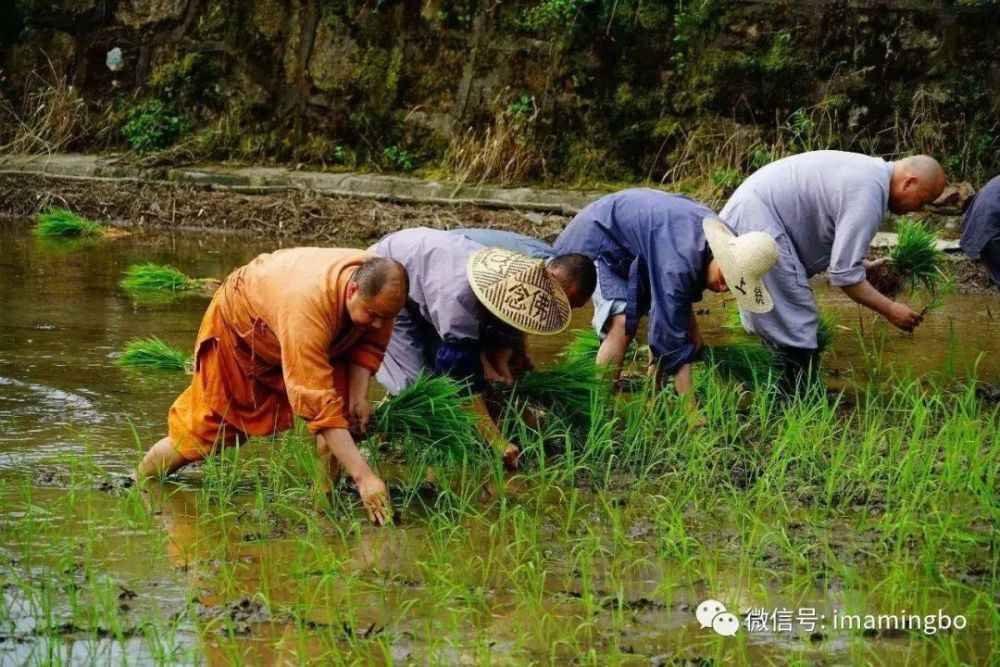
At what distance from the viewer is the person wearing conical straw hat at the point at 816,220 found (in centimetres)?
537

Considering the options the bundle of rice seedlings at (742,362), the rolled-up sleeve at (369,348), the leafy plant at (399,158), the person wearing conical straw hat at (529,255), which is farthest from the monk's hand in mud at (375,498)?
the leafy plant at (399,158)

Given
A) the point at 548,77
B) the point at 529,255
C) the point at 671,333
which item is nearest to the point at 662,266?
the point at 671,333

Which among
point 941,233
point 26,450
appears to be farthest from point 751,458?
point 941,233

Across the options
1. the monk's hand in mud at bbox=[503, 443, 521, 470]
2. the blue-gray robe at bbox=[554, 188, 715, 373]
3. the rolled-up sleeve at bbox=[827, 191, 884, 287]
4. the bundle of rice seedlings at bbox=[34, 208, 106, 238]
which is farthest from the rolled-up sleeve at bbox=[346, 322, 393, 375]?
the bundle of rice seedlings at bbox=[34, 208, 106, 238]

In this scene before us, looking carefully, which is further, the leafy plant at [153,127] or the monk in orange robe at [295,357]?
the leafy plant at [153,127]

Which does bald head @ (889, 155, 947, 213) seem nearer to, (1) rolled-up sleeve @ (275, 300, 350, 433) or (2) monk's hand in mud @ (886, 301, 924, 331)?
(2) monk's hand in mud @ (886, 301, 924, 331)

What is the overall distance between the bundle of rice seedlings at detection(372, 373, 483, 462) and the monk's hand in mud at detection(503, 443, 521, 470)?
17 cm

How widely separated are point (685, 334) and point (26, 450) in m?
2.49

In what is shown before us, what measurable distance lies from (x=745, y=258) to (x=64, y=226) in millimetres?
6210

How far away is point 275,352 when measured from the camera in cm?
443

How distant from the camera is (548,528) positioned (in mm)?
4336

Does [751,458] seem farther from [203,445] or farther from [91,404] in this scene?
[91,404]

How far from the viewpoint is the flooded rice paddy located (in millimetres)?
3404

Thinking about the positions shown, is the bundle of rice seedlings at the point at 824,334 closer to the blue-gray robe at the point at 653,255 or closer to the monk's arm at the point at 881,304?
the monk's arm at the point at 881,304
